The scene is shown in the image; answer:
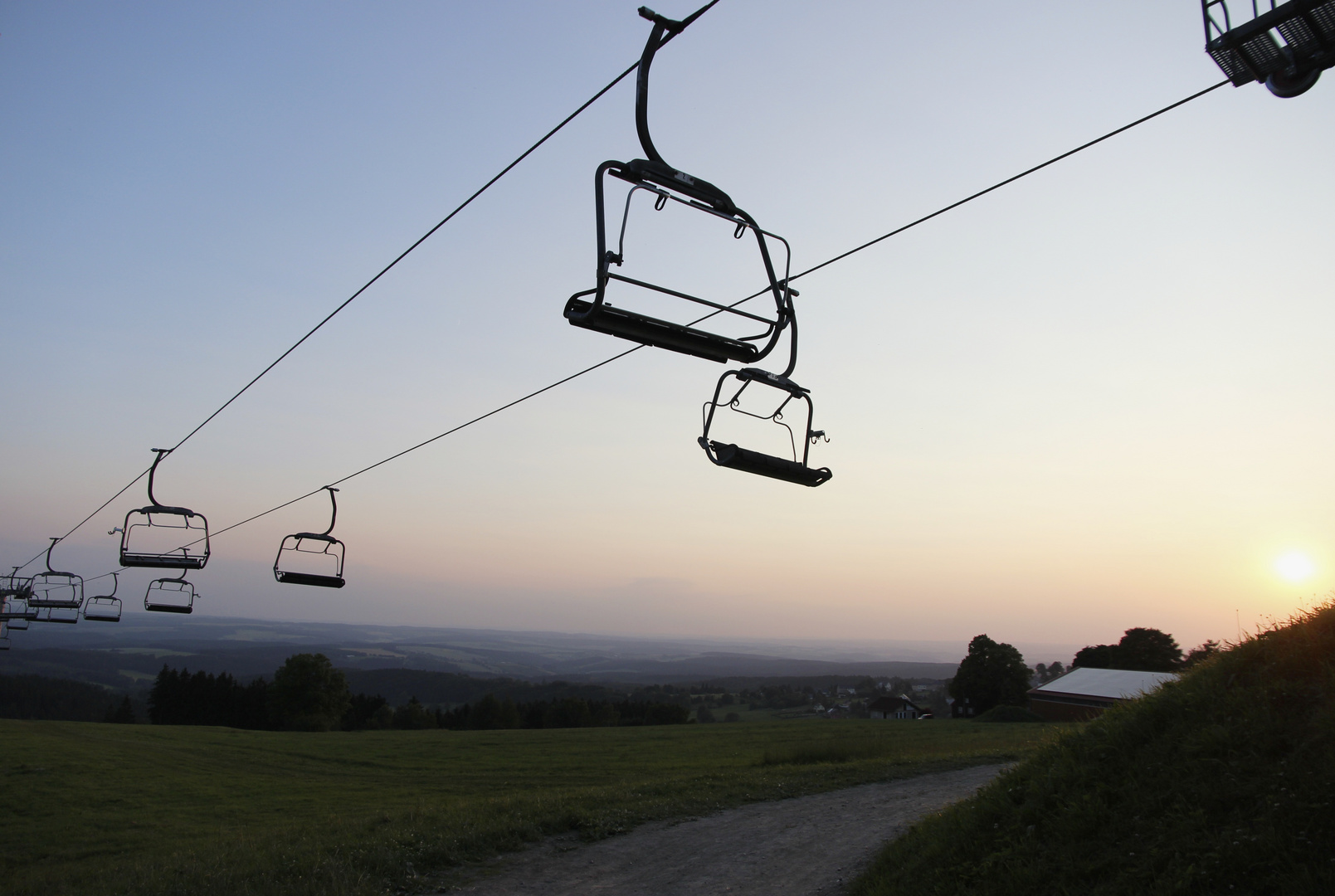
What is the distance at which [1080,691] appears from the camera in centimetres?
5478

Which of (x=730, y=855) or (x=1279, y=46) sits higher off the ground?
(x=1279, y=46)

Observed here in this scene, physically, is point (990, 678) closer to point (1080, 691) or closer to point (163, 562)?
point (1080, 691)

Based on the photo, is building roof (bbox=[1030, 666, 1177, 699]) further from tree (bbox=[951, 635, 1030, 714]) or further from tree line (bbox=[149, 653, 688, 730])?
tree line (bbox=[149, 653, 688, 730])

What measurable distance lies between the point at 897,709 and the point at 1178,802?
114055 millimetres

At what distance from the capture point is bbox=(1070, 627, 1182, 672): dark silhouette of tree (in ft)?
228

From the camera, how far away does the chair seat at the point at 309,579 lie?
14.4 meters

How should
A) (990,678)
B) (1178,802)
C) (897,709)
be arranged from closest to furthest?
1. (1178,802)
2. (990,678)
3. (897,709)

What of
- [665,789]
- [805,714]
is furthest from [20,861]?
[805,714]

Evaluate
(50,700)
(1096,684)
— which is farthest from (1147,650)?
(50,700)

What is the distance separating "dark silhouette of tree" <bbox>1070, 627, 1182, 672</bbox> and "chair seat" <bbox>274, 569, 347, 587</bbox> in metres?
71.5

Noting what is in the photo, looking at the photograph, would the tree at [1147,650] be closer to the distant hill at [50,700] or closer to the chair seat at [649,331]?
the chair seat at [649,331]

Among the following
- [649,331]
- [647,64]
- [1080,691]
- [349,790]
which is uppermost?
[647,64]

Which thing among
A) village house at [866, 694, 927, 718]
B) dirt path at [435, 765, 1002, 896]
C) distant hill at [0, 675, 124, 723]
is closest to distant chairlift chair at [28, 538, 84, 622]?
dirt path at [435, 765, 1002, 896]

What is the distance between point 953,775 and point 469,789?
22589 mm
